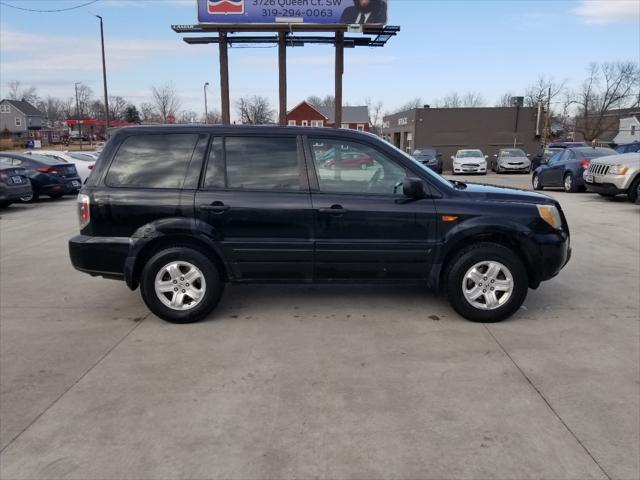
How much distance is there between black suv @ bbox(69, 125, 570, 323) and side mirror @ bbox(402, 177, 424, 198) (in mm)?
76

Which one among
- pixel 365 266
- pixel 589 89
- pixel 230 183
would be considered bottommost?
pixel 365 266

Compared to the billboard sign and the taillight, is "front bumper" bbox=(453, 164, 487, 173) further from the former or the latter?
the taillight

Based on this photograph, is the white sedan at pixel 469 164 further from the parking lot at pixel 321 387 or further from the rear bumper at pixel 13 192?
the parking lot at pixel 321 387

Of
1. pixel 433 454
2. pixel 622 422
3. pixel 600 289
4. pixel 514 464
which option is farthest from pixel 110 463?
pixel 600 289

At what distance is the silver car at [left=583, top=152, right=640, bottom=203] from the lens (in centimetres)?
1215

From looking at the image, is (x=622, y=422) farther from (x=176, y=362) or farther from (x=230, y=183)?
(x=230, y=183)

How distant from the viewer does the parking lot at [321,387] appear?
2.72 m

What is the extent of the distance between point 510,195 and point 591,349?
1.58 meters

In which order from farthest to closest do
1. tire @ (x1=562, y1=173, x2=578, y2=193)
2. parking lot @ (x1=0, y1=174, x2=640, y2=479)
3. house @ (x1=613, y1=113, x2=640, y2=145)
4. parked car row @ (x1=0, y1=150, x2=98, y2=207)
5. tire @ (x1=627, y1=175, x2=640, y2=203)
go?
house @ (x1=613, y1=113, x2=640, y2=145) < tire @ (x1=562, y1=173, x2=578, y2=193) < parked car row @ (x1=0, y1=150, x2=98, y2=207) < tire @ (x1=627, y1=175, x2=640, y2=203) < parking lot @ (x1=0, y1=174, x2=640, y2=479)

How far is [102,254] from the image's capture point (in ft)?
15.3

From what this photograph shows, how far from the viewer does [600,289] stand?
5816mm

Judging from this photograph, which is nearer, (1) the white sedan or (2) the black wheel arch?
(2) the black wheel arch

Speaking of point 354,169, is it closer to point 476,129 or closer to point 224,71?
point 224,71

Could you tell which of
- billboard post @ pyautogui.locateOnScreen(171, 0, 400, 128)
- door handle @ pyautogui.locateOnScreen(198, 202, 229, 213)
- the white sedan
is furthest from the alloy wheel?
the white sedan
